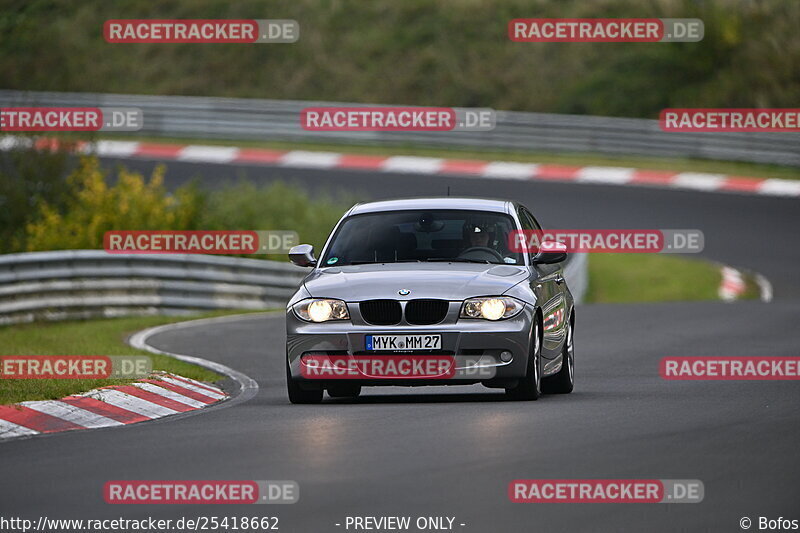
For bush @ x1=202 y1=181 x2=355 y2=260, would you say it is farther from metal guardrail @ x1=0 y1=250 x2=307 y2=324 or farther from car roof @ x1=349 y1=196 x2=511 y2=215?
car roof @ x1=349 y1=196 x2=511 y2=215

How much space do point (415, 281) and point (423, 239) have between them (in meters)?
1.13

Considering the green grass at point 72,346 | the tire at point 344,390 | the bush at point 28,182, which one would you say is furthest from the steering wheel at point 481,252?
the bush at point 28,182

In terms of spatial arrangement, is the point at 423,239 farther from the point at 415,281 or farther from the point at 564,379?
the point at 564,379

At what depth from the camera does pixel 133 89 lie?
1918 inches

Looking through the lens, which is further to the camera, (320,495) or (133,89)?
(133,89)

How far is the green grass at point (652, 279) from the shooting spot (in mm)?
28641

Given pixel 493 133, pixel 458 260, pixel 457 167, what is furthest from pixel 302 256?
pixel 493 133

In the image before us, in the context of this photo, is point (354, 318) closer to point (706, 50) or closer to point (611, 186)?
point (611, 186)

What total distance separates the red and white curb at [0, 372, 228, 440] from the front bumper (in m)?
1.27

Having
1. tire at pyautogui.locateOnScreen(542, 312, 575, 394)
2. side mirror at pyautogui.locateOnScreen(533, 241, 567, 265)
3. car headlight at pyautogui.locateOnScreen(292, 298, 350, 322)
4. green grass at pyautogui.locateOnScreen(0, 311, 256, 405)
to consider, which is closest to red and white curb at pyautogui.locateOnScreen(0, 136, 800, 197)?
green grass at pyautogui.locateOnScreen(0, 311, 256, 405)

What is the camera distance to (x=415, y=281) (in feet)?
41.0

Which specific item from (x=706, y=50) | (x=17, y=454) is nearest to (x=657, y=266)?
(x=706, y=50)

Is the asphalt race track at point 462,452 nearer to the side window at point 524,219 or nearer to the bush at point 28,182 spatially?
the side window at point 524,219

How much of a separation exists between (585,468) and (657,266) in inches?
871
